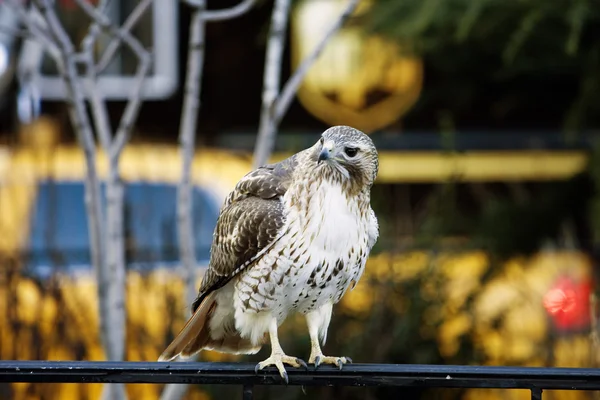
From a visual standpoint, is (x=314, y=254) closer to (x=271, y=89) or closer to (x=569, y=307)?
(x=271, y=89)

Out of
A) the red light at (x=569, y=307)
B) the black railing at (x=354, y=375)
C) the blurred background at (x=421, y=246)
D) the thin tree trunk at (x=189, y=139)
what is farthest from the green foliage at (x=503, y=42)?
the black railing at (x=354, y=375)

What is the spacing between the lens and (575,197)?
5121 millimetres

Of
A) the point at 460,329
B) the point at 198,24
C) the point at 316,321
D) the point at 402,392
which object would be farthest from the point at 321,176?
the point at 460,329

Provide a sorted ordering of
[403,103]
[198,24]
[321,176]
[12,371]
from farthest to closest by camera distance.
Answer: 1. [403,103]
2. [198,24]
3. [321,176]
4. [12,371]

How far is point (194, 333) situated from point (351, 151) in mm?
809

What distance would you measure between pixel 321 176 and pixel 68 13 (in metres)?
5.44

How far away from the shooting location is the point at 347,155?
9.01 feet

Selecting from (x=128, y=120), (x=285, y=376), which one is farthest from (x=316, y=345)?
(x=128, y=120)

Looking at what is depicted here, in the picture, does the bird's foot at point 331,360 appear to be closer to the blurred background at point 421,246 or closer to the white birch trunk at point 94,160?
the white birch trunk at point 94,160

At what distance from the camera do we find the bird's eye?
273 cm

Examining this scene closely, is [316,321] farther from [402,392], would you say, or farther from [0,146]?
[0,146]

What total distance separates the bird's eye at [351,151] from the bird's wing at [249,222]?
27 cm

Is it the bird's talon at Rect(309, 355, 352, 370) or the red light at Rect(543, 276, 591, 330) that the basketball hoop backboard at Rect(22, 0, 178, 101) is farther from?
the bird's talon at Rect(309, 355, 352, 370)

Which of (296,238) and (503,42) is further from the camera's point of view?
(503,42)
